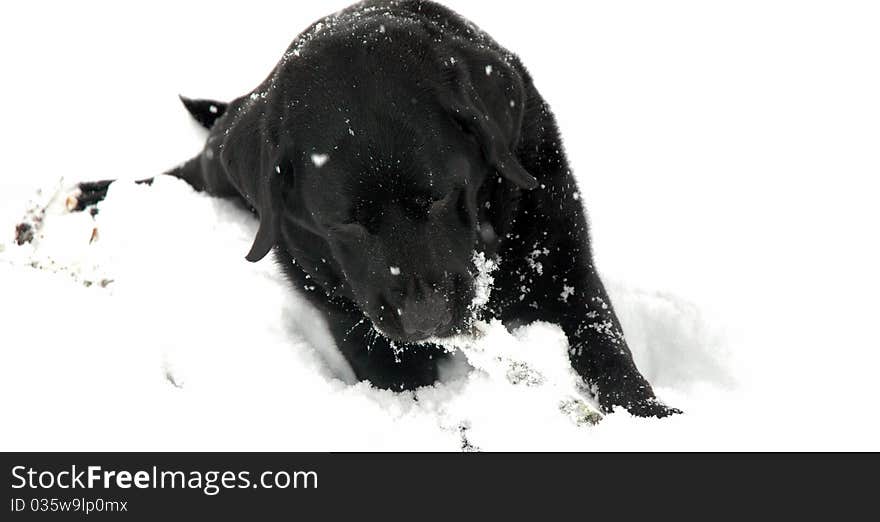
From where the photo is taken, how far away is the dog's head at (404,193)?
2178mm

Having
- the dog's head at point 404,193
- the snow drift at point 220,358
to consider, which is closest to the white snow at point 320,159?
the dog's head at point 404,193

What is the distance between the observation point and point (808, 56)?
433cm

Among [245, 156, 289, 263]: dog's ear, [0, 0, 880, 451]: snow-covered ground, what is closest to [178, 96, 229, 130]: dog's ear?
[0, 0, 880, 451]: snow-covered ground

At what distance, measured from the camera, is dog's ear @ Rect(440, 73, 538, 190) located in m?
2.28

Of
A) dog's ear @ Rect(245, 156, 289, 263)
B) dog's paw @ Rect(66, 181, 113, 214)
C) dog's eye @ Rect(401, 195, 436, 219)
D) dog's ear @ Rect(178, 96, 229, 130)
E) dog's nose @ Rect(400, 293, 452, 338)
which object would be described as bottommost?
dog's paw @ Rect(66, 181, 113, 214)

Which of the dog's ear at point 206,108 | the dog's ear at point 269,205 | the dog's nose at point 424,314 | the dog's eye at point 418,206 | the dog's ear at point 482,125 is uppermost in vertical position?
the dog's ear at point 482,125

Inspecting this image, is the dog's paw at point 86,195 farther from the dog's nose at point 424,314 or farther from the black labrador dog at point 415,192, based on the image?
the dog's nose at point 424,314

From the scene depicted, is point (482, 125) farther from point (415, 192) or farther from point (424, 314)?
point (424, 314)

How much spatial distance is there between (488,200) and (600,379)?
0.73 metres

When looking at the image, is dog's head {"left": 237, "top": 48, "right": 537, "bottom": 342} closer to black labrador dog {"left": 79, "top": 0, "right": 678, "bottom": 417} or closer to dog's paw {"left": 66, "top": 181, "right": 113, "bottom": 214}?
black labrador dog {"left": 79, "top": 0, "right": 678, "bottom": 417}

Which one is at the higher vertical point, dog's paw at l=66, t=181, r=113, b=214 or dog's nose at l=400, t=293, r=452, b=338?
dog's nose at l=400, t=293, r=452, b=338

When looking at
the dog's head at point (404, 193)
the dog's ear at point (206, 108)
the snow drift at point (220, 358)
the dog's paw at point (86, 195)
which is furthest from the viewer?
the dog's ear at point (206, 108)

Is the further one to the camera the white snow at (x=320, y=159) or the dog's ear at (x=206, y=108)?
the dog's ear at (x=206, y=108)
